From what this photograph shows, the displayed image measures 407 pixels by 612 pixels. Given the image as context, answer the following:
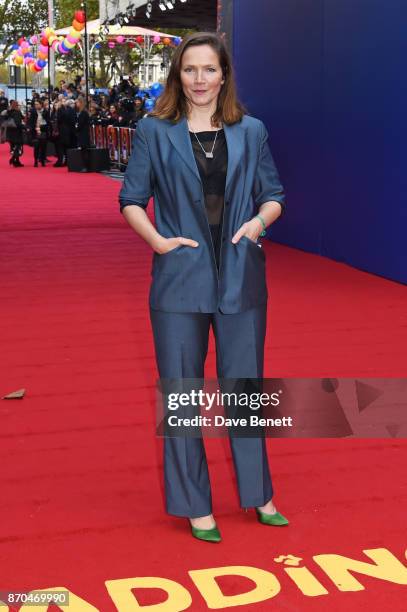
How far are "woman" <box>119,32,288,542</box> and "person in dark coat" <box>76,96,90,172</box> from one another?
19.9m

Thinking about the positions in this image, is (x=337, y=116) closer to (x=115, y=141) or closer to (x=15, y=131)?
(x=115, y=141)

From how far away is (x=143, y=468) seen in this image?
4457mm

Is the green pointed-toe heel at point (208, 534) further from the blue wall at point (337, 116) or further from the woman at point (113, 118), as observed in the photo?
the woman at point (113, 118)

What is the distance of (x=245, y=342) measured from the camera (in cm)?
352

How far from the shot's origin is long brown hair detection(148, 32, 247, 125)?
135 inches

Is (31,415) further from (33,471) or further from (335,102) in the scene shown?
(335,102)

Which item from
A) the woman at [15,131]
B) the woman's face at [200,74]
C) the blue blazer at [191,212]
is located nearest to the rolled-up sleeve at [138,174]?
the blue blazer at [191,212]

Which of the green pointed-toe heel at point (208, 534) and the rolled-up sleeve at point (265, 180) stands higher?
the rolled-up sleeve at point (265, 180)

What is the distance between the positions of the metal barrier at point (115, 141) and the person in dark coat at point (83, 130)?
701 millimetres

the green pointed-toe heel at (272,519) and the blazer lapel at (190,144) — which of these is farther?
the green pointed-toe heel at (272,519)

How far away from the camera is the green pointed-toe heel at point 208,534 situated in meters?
3.61

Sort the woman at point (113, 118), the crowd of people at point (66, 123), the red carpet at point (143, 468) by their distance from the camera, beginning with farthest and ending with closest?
1. the woman at point (113, 118)
2. the crowd of people at point (66, 123)
3. the red carpet at point (143, 468)

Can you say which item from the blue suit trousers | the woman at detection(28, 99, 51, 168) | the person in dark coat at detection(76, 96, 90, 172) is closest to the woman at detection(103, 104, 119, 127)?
the person in dark coat at detection(76, 96, 90, 172)

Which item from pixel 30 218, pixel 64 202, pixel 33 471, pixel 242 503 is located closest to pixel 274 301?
pixel 33 471
